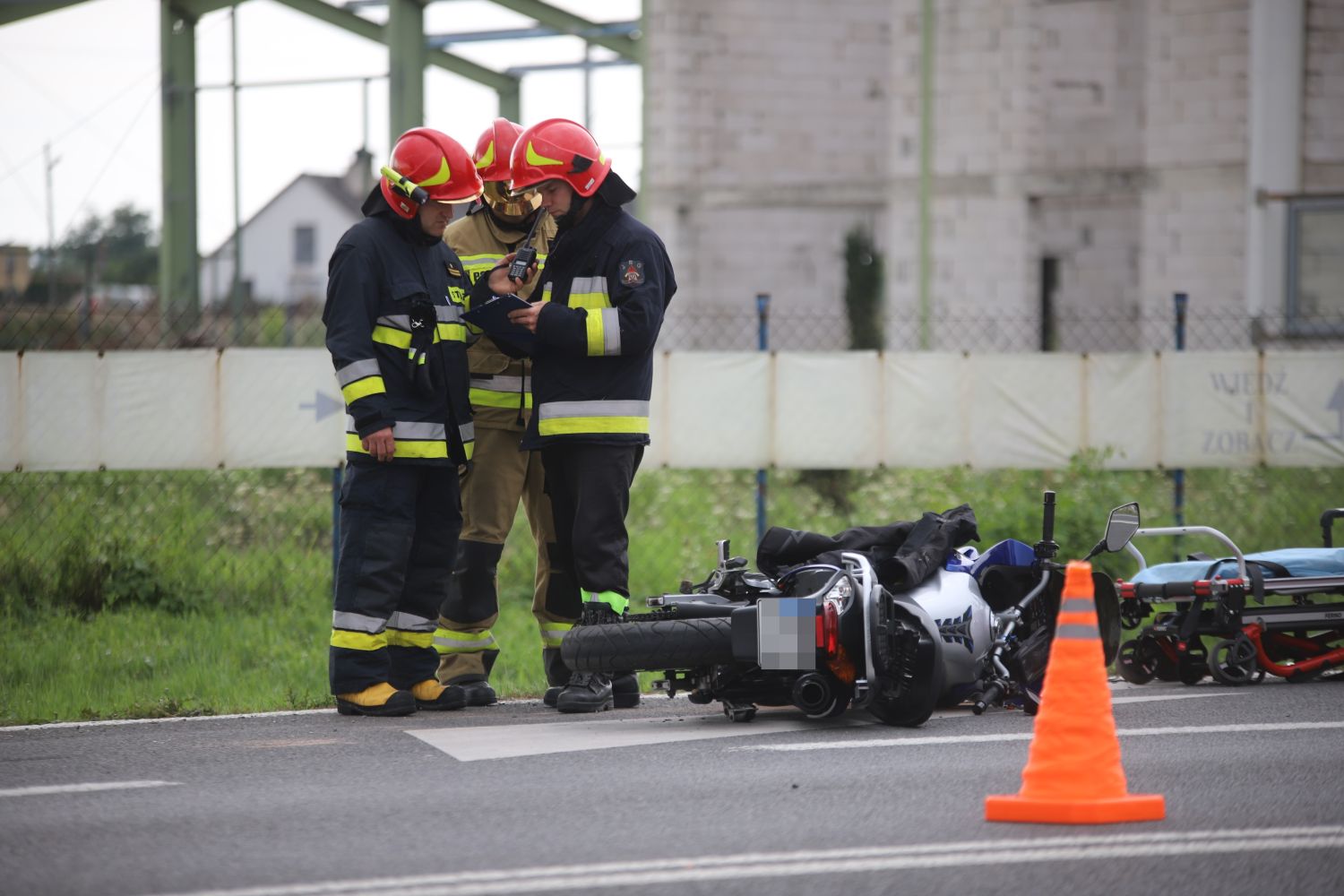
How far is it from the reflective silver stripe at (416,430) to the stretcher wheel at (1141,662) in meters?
3.24

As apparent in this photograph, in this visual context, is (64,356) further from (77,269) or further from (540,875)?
(77,269)

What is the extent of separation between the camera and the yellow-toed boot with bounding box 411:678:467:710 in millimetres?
7332

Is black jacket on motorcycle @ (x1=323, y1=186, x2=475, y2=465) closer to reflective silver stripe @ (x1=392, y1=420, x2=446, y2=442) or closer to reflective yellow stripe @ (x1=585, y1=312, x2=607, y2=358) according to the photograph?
reflective silver stripe @ (x1=392, y1=420, x2=446, y2=442)

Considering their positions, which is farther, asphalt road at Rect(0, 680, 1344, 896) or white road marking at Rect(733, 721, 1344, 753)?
white road marking at Rect(733, 721, 1344, 753)

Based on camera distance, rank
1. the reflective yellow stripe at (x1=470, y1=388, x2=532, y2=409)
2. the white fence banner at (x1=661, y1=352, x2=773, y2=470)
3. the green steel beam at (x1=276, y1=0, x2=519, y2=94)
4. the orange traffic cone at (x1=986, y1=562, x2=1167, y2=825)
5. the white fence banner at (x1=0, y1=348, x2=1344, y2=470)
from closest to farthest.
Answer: the orange traffic cone at (x1=986, y1=562, x2=1167, y2=825) → the reflective yellow stripe at (x1=470, y1=388, x2=532, y2=409) → the white fence banner at (x1=0, y1=348, x2=1344, y2=470) → the white fence banner at (x1=661, y1=352, x2=773, y2=470) → the green steel beam at (x1=276, y1=0, x2=519, y2=94)

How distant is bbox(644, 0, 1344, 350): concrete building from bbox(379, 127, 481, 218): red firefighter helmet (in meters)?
11.0

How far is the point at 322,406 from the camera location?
32.5 feet

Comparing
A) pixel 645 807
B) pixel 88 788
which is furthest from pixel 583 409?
pixel 88 788

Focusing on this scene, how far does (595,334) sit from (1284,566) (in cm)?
333

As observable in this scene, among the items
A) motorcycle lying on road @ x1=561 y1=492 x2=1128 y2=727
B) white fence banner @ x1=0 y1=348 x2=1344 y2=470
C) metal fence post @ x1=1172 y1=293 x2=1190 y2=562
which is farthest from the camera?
metal fence post @ x1=1172 y1=293 x2=1190 y2=562

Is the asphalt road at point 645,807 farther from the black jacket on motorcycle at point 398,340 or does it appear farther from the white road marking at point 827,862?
the black jacket on motorcycle at point 398,340

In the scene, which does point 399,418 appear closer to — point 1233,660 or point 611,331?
point 611,331

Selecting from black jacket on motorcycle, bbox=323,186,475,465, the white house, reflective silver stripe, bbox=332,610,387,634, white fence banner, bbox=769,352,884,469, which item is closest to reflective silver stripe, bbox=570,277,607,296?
black jacket on motorcycle, bbox=323,186,475,465

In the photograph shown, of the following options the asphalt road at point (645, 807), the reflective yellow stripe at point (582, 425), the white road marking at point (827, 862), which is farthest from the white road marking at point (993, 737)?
the reflective yellow stripe at point (582, 425)
